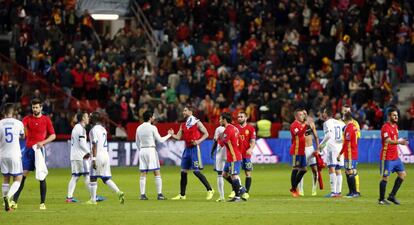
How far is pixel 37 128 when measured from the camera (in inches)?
878

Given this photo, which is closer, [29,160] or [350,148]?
[29,160]

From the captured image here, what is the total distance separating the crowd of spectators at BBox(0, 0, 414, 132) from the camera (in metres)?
43.7

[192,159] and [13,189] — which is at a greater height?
[192,159]

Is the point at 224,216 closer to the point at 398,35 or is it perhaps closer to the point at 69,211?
the point at 69,211

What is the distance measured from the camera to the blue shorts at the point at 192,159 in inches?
999

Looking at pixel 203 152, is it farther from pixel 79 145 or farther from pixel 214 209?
pixel 214 209

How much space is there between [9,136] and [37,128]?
0.94 m

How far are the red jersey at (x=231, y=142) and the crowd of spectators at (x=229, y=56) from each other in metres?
18.5

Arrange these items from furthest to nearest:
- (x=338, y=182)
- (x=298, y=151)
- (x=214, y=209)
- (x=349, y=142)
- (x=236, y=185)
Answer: (x=298, y=151) → (x=338, y=182) → (x=349, y=142) → (x=236, y=185) → (x=214, y=209)

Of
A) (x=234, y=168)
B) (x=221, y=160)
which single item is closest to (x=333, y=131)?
(x=221, y=160)

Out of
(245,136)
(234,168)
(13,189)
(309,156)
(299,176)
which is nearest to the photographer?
(13,189)

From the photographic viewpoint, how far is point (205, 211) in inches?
844

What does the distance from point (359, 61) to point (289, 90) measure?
14.0 feet

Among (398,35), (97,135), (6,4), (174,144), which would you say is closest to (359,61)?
(398,35)
